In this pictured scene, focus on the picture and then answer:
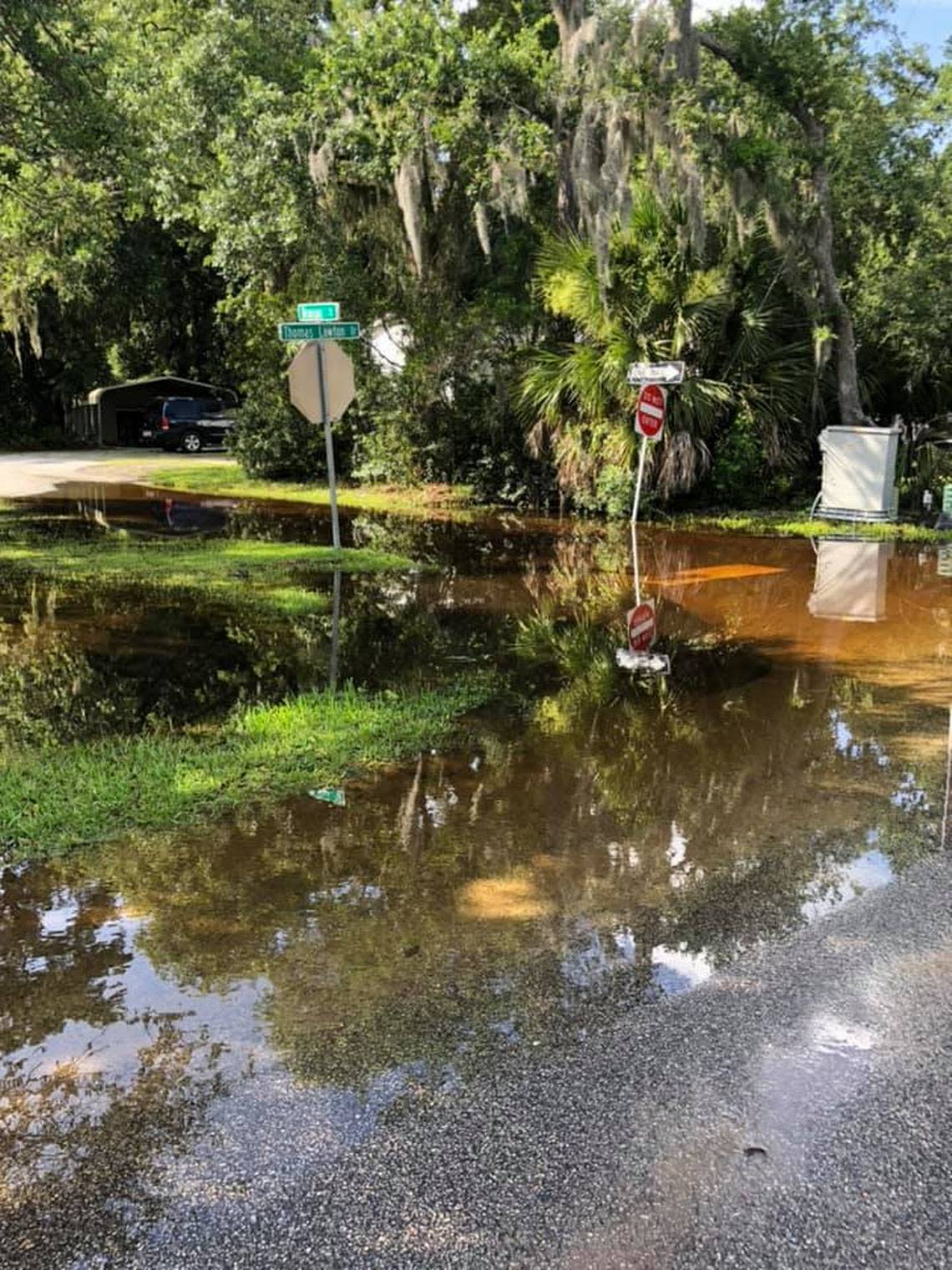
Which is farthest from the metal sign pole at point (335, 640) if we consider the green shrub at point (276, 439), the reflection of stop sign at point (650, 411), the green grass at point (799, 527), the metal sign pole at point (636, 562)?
the green shrub at point (276, 439)

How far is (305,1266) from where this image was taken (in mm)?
2512

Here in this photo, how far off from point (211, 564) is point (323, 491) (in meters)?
9.53

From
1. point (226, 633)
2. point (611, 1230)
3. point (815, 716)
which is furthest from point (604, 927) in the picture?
point (226, 633)

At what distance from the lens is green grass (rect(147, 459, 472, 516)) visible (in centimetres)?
1988

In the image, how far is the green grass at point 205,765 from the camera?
521cm

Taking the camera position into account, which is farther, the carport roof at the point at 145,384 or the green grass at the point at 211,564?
the carport roof at the point at 145,384

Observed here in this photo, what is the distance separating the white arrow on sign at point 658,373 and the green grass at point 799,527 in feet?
11.0

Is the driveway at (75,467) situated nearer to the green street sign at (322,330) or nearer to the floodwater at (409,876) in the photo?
the green street sign at (322,330)

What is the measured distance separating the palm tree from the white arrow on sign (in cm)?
298

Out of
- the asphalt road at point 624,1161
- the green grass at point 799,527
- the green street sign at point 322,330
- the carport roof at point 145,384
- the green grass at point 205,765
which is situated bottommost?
the asphalt road at point 624,1161

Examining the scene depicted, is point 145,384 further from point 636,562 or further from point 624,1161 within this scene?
point 624,1161

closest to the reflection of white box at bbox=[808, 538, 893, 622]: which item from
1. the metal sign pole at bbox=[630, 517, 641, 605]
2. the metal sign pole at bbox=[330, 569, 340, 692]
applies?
the metal sign pole at bbox=[630, 517, 641, 605]

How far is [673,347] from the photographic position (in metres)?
16.2

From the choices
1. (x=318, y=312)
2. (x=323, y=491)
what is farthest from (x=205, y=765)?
(x=323, y=491)
